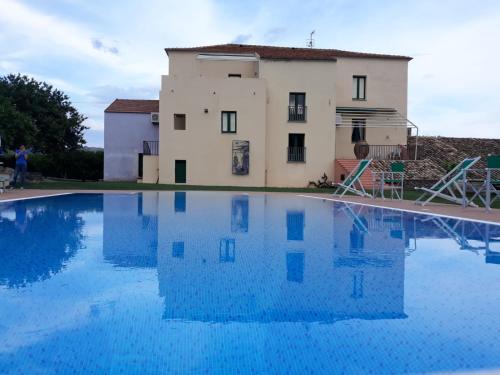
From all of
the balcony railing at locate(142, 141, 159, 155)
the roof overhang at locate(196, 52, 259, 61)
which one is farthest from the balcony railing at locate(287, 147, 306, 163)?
the balcony railing at locate(142, 141, 159, 155)

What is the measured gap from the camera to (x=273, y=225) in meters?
8.53

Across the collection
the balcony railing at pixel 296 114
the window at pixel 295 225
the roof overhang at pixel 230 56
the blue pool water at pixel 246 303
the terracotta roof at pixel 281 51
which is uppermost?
the terracotta roof at pixel 281 51

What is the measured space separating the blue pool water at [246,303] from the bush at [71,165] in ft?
89.4

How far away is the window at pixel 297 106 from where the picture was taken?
26656 millimetres

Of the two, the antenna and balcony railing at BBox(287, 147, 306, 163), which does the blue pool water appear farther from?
the antenna

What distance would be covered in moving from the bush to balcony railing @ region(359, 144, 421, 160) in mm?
18503

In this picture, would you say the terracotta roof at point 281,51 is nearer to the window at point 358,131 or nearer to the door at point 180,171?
the window at point 358,131

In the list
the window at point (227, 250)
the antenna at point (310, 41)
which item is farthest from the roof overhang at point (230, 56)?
the window at point (227, 250)

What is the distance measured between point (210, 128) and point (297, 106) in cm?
521

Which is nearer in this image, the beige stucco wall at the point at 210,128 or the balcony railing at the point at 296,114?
the beige stucco wall at the point at 210,128

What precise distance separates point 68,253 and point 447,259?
14.4 feet

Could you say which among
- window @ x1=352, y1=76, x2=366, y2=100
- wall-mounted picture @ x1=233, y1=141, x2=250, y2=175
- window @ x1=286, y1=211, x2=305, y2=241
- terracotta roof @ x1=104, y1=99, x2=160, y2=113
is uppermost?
window @ x1=352, y1=76, x2=366, y2=100

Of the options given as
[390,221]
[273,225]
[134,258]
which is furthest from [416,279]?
[390,221]

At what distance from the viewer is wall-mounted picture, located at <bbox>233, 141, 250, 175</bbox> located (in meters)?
25.7
